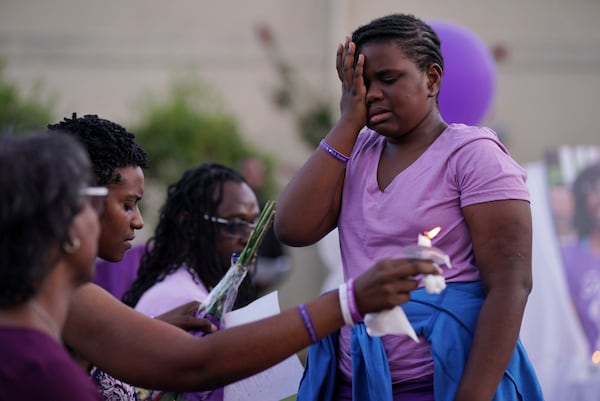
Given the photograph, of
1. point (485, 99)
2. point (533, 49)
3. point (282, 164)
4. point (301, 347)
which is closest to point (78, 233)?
point (301, 347)

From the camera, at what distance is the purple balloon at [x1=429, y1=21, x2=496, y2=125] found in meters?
5.06

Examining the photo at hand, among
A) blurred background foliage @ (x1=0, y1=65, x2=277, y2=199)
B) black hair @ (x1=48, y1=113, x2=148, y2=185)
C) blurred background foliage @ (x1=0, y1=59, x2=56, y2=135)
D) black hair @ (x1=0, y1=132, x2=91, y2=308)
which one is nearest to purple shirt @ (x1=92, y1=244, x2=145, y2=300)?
black hair @ (x1=48, y1=113, x2=148, y2=185)

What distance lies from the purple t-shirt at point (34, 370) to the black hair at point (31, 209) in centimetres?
9

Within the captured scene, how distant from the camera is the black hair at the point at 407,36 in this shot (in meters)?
2.87

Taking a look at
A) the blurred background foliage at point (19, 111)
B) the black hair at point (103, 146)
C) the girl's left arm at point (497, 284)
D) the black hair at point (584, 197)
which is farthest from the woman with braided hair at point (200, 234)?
the blurred background foliage at point (19, 111)

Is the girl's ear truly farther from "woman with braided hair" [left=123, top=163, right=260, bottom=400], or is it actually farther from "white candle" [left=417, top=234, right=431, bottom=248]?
"woman with braided hair" [left=123, top=163, right=260, bottom=400]

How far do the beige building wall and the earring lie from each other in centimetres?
1085

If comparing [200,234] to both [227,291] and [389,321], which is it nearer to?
[227,291]

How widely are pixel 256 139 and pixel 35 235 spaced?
1134 centimetres

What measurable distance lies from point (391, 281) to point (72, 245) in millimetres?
752

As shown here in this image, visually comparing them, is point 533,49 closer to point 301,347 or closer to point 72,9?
point 72,9

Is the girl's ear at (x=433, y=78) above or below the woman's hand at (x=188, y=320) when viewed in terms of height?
above

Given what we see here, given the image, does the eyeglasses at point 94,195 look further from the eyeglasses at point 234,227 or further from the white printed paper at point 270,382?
the eyeglasses at point 234,227

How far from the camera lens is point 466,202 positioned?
8.87 ft
